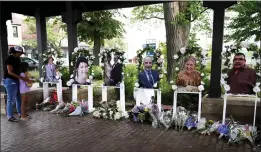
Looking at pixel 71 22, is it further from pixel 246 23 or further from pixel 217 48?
pixel 246 23

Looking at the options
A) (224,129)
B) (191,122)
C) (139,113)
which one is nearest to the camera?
(224,129)

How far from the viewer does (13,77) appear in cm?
458

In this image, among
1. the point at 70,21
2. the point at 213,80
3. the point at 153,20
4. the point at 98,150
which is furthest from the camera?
the point at 153,20

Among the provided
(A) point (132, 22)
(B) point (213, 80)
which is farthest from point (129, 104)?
(A) point (132, 22)

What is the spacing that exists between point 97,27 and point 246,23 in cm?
635

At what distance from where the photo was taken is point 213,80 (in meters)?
4.57

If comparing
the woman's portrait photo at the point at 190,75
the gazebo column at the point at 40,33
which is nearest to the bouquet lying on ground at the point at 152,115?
the woman's portrait photo at the point at 190,75

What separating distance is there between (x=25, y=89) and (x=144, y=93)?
2.35 m

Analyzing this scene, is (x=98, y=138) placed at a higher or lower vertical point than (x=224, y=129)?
lower

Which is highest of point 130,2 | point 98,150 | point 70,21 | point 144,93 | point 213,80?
point 130,2

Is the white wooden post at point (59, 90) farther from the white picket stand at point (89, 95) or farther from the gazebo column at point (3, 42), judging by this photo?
the gazebo column at point (3, 42)

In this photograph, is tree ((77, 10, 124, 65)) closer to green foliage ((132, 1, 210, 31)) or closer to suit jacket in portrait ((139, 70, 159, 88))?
green foliage ((132, 1, 210, 31))

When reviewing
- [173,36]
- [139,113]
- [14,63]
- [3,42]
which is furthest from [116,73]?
[3,42]

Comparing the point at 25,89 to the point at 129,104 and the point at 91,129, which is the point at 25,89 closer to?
the point at 91,129
